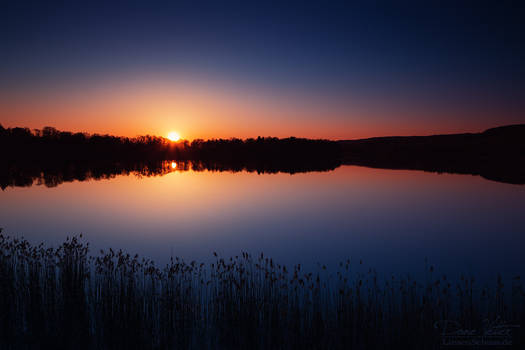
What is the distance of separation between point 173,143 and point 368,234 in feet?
365

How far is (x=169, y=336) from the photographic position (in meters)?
6.01

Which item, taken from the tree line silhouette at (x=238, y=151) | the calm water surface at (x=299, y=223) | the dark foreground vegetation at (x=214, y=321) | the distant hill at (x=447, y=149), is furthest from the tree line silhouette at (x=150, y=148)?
the dark foreground vegetation at (x=214, y=321)

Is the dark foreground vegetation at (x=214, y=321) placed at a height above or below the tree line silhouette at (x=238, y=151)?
below

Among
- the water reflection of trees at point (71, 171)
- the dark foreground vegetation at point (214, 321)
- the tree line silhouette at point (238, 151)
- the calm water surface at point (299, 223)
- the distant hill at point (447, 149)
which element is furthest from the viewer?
the distant hill at point (447, 149)

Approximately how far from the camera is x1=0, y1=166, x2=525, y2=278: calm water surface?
13469 millimetres

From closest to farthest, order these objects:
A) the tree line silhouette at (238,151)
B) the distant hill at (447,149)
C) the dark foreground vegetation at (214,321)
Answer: the dark foreground vegetation at (214,321) < the tree line silhouette at (238,151) < the distant hill at (447,149)

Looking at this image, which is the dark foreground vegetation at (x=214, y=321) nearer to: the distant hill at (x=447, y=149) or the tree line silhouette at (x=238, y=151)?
the tree line silhouette at (x=238, y=151)

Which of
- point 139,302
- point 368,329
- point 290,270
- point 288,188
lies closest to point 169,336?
point 139,302

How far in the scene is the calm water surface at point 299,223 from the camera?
44.2ft

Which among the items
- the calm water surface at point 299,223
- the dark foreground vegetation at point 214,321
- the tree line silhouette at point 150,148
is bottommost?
the calm water surface at point 299,223

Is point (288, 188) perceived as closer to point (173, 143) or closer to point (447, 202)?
point (447, 202)

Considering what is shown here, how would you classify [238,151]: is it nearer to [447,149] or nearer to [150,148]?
[150,148]

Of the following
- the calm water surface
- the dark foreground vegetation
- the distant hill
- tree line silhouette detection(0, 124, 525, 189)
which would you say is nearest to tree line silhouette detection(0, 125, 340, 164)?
tree line silhouette detection(0, 124, 525, 189)

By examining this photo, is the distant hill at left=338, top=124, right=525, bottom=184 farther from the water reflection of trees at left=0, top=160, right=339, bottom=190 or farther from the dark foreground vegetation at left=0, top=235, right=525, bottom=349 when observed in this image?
the dark foreground vegetation at left=0, top=235, right=525, bottom=349
